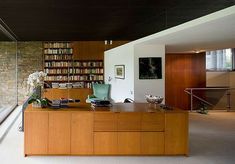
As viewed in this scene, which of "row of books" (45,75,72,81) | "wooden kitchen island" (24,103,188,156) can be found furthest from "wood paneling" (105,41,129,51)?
"wooden kitchen island" (24,103,188,156)

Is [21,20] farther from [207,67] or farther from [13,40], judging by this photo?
[207,67]

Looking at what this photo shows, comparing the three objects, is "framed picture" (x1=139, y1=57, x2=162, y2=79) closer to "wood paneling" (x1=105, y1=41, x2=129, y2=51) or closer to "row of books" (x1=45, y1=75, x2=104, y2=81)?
"wood paneling" (x1=105, y1=41, x2=129, y2=51)

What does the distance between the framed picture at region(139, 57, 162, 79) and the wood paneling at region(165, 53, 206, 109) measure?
3812 mm

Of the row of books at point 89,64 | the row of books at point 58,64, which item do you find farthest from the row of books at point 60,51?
the row of books at point 89,64

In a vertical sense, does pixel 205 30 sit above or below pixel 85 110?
above

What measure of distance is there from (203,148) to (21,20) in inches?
208

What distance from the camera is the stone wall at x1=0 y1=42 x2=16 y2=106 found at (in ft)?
40.1

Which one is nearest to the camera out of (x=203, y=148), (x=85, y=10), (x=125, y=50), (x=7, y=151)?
(x=7, y=151)

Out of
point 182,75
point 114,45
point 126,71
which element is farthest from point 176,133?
point 114,45

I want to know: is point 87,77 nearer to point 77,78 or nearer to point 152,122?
point 77,78

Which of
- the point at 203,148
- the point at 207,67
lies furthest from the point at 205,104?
the point at 203,148

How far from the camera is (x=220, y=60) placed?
1240 centimetres

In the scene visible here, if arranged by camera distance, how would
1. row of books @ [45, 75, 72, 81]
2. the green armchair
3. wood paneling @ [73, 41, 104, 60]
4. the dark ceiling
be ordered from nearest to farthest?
the dark ceiling → the green armchair → wood paneling @ [73, 41, 104, 60] → row of books @ [45, 75, 72, 81]

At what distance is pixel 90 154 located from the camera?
16.9 ft
